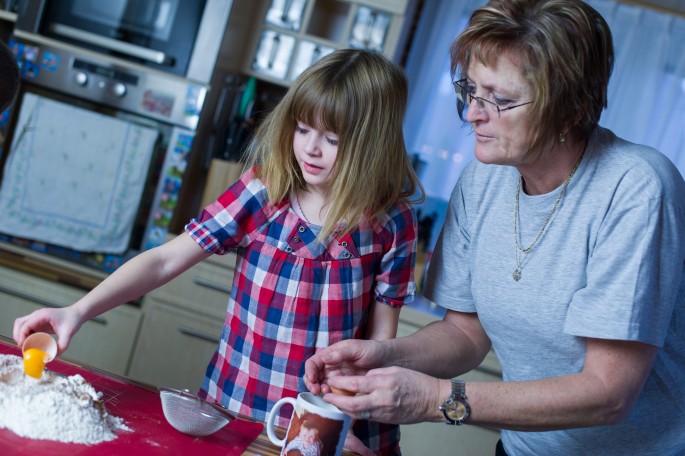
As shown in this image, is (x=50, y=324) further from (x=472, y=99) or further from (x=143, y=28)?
(x=143, y=28)

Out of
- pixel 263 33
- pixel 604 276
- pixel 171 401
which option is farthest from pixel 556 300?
pixel 263 33

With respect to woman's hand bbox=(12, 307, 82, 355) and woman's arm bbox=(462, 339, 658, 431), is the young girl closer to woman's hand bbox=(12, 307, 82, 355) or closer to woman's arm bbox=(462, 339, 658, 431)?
woman's hand bbox=(12, 307, 82, 355)

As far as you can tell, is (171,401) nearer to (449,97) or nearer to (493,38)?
(493,38)

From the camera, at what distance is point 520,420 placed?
1023 millimetres

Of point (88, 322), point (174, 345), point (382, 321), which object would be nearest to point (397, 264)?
point (382, 321)

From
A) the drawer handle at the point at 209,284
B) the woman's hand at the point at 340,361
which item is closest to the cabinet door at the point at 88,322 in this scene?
the drawer handle at the point at 209,284

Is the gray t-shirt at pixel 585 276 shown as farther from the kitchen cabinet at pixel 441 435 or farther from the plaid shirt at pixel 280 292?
the kitchen cabinet at pixel 441 435

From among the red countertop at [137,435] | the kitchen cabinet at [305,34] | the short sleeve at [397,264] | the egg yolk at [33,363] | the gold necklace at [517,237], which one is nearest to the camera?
the red countertop at [137,435]

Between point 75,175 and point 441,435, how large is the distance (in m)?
1.56

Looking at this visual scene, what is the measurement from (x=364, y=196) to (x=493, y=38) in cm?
40

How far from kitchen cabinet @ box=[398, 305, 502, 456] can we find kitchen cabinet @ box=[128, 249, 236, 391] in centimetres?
64

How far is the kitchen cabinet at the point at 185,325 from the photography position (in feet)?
8.57

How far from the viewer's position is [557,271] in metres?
1.12

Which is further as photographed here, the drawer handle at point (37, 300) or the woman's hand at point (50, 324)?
the drawer handle at point (37, 300)
